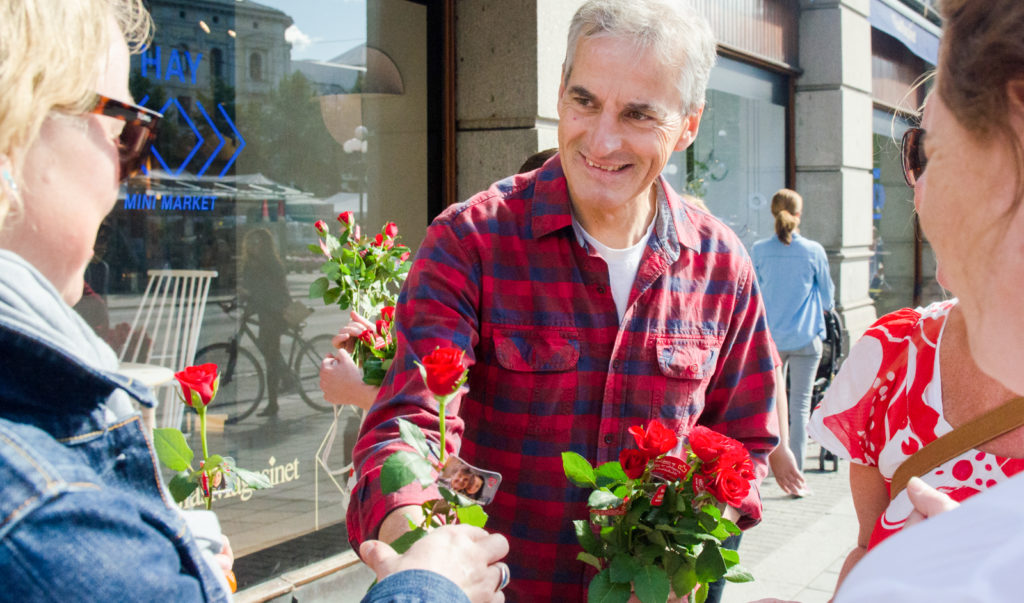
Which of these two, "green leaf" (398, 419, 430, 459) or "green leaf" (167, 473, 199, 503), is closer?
"green leaf" (398, 419, 430, 459)

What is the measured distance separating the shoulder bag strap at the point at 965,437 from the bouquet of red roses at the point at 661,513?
13.4 inches

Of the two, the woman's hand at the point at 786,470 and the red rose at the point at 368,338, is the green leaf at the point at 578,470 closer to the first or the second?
the red rose at the point at 368,338

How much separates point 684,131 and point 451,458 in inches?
50.5

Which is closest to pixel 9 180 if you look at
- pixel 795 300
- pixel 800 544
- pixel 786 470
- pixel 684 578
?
pixel 684 578

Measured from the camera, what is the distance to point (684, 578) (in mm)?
1564

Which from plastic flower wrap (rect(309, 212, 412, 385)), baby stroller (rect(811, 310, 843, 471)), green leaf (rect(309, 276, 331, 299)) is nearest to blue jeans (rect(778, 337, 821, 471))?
baby stroller (rect(811, 310, 843, 471))

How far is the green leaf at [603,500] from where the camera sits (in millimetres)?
1523

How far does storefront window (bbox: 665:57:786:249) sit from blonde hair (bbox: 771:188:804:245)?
3.27 ft

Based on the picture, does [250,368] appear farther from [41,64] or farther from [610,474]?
[41,64]

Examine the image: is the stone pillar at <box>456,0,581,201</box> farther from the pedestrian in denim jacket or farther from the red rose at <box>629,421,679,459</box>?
the pedestrian in denim jacket

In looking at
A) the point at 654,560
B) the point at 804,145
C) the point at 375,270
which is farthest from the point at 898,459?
the point at 804,145

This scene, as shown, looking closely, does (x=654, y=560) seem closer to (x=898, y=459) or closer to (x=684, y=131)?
(x=898, y=459)

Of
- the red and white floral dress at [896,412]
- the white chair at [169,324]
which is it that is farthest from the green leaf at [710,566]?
the white chair at [169,324]

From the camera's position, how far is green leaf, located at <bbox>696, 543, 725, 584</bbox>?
5.14 feet
